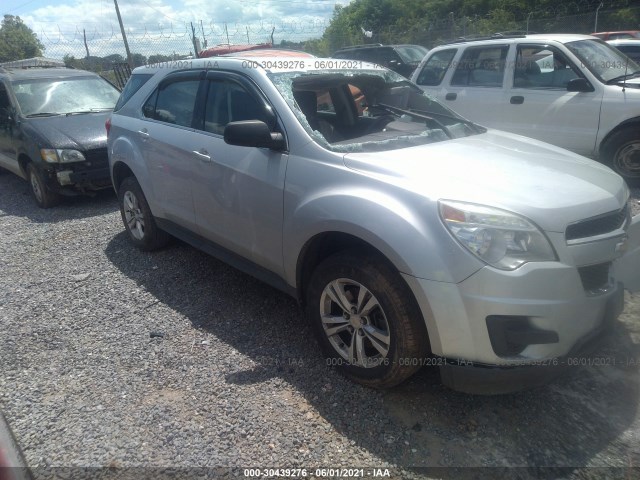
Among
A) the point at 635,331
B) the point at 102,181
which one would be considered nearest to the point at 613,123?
the point at 635,331

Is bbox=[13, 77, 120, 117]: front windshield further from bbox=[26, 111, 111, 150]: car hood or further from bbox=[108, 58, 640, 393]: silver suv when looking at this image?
bbox=[108, 58, 640, 393]: silver suv

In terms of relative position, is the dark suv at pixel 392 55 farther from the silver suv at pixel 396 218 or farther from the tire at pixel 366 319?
the tire at pixel 366 319

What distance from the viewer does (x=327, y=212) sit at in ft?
9.07

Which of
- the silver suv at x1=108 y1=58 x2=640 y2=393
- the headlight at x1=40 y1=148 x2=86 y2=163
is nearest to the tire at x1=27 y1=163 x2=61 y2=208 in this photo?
the headlight at x1=40 y1=148 x2=86 y2=163

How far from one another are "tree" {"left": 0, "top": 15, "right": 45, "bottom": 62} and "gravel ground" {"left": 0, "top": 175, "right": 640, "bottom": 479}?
47736mm

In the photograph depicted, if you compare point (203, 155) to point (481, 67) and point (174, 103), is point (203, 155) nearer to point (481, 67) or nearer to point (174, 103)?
point (174, 103)

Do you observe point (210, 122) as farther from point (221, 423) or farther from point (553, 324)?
point (553, 324)

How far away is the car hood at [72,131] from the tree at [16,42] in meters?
43.1

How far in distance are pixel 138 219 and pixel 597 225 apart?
402cm

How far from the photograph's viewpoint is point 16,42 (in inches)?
1877

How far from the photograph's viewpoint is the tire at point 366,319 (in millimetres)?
2516

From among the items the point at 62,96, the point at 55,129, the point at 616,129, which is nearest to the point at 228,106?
the point at 55,129

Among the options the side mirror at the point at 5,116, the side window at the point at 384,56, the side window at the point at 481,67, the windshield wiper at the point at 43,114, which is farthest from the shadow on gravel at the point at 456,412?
the side window at the point at 384,56

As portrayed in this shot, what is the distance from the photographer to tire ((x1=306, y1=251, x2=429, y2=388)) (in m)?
2.52
